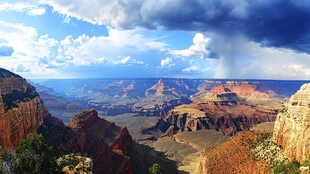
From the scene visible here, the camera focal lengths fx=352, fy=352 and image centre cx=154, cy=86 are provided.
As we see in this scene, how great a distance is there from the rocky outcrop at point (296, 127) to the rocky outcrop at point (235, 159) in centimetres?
818

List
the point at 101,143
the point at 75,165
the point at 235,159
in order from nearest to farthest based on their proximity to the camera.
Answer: the point at 75,165 → the point at 235,159 → the point at 101,143

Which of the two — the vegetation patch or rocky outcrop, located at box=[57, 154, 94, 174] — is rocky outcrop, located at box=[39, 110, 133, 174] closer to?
the vegetation patch

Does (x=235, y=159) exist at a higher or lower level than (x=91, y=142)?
lower

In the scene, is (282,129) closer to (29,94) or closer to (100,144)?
(100,144)

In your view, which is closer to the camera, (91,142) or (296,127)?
(296,127)

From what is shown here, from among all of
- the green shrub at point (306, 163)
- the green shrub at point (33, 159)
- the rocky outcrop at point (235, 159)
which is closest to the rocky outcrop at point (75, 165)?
the green shrub at point (33, 159)

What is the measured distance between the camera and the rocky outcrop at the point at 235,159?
298ft

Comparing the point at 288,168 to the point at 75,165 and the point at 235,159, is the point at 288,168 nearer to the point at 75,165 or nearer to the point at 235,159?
the point at 235,159

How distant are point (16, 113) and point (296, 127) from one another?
6484cm

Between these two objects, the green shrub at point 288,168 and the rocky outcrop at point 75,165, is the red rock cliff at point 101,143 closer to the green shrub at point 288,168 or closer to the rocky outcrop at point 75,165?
the rocky outcrop at point 75,165

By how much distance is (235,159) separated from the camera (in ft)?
321

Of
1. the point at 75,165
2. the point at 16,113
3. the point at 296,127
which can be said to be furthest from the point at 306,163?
the point at 16,113

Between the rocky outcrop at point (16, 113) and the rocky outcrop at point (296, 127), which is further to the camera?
the rocky outcrop at point (296, 127)

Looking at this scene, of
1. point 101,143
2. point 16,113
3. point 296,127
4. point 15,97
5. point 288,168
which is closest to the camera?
point 288,168
